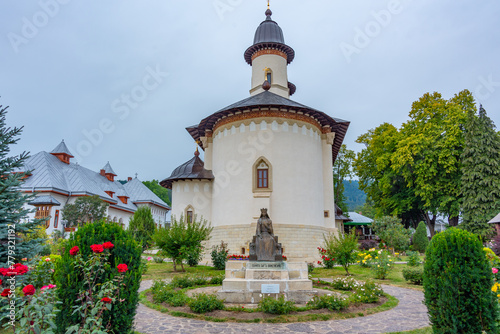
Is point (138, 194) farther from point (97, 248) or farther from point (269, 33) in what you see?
point (97, 248)

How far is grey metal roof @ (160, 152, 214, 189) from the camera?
71.4 feet

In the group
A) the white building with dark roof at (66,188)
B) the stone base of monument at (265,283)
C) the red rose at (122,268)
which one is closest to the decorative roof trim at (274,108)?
the white building with dark roof at (66,188)

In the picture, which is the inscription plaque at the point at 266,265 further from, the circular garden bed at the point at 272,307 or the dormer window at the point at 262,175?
the dormer window at the point at 262,175

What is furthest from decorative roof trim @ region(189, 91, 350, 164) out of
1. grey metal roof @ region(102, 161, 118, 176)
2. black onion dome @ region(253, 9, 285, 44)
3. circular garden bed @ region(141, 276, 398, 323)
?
grey metal roof @ region(102, 161, 118, 176)

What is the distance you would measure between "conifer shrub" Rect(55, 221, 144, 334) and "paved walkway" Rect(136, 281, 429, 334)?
6.46 feet

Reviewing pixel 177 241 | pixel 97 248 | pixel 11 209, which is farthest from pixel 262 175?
pixel 97 248

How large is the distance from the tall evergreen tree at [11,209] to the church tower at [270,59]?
68.3ft

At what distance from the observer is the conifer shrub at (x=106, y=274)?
375cm

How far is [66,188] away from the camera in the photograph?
109 ft

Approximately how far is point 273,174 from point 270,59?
11295mm

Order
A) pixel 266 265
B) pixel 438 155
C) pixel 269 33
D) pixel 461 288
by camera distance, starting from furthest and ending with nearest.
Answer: pixel 269 33 < pixel 438 155 < pixel 266 265 < pixel 461 288

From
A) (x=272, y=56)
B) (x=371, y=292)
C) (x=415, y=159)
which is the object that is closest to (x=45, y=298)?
(x=371, y=292)

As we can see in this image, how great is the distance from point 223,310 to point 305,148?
13.5 m

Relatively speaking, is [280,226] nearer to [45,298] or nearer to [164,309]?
[164,309]
